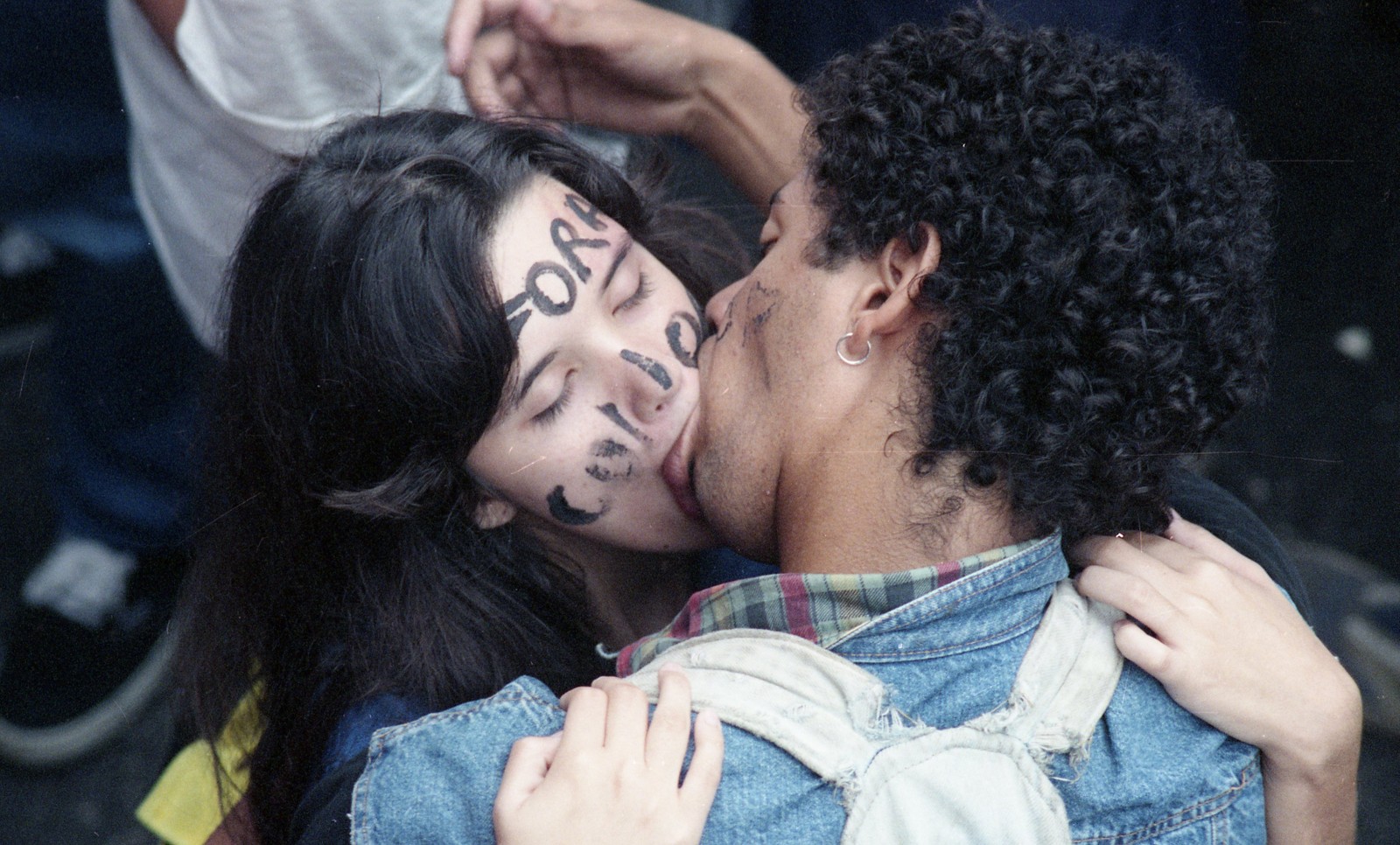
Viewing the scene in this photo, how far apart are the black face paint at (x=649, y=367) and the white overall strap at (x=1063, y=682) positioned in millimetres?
462

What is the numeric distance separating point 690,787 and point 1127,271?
22.7 inches

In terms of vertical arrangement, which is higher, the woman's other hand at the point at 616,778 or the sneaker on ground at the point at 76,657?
the woman's other hand at the point at 616,778

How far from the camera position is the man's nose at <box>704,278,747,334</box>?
1183mm

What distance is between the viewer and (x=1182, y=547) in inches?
42.9

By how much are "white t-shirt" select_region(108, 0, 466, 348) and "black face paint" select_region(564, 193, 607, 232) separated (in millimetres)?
329

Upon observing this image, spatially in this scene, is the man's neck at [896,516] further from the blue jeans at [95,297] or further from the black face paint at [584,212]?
the blue jeans at [95,297]

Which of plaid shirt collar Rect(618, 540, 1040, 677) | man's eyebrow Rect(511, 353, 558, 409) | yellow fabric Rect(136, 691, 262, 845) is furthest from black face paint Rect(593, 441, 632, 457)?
yellow fabric Rect(136, 691, 262, 845)

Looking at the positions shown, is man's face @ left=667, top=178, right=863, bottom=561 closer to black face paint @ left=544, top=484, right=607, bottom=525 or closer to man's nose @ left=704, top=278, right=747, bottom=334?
man's nose @ left=704, top=278, right=747, bottom=334

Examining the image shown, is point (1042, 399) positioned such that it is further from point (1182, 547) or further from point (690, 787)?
point (690, 787)

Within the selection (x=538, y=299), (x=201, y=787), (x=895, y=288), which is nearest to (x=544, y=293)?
(x=538, y=299)

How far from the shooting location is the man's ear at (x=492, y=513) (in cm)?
126

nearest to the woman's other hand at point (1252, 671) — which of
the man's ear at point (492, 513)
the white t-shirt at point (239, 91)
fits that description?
the man's ear at point (492, 513)

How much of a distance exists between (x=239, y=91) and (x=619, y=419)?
0.68 metres

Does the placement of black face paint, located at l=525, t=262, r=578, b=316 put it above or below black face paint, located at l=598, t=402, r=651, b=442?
above
